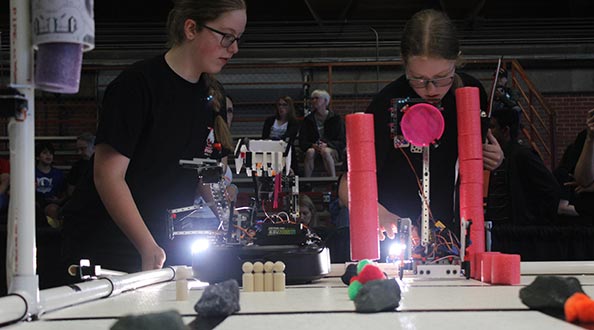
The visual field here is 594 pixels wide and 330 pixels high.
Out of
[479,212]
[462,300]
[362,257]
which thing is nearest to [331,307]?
[462,300]

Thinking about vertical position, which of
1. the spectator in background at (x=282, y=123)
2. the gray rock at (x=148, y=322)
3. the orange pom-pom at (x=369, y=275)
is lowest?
the orange pom-pom at (x=369, y=275)

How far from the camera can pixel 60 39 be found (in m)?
0.97

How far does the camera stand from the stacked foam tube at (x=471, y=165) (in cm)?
162

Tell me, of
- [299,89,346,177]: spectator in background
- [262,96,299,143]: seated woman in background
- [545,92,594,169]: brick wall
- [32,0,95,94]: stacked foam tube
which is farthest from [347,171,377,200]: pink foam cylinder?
[545,92,594,169]: brick wall

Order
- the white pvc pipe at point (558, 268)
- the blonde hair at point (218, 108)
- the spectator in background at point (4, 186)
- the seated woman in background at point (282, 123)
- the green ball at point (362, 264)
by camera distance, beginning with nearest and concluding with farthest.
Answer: the green ball at point (362, 264), the white pvc pipe at point (558, 268), the blonde hair at point (218, 108), the spectator in background at point (4, 186), the seated woman in background at point (282, 123)

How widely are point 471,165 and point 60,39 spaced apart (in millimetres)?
980

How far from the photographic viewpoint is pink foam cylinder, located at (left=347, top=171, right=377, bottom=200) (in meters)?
1.55

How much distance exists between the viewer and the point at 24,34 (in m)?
1.03

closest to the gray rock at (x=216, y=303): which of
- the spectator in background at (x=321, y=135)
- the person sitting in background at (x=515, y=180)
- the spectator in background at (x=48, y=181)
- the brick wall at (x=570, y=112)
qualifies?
the person sitting in background at (x=515, y=180)

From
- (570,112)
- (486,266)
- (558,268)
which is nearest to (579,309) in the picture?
(486,266)

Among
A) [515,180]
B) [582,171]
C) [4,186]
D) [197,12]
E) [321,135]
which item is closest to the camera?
[197,12]

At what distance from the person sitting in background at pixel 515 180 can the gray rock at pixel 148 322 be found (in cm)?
330

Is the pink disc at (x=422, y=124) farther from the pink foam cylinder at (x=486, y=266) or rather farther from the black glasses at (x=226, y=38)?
the black glasses at (x=226, y=38)

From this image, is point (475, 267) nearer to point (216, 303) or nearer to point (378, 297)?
point (378, 297)
